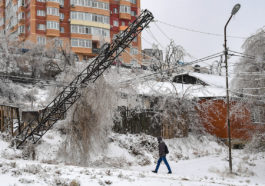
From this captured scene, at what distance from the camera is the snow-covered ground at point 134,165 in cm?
1008

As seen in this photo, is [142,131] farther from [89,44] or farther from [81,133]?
[89,44]

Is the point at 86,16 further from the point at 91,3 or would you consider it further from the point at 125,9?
the point at 125,9

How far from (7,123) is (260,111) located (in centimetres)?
1655

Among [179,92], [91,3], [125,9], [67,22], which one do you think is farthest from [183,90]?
[125,9]

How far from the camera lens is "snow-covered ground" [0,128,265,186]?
1008 cm

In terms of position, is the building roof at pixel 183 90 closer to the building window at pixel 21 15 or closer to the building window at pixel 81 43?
the building window at pixel 81 43

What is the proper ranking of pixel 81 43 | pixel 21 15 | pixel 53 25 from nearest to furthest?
A: pixel 53 25 → pixel 81 43 → pixel 21 15

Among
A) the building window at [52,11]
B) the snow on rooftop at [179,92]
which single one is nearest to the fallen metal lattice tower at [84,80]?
the snow on rooftop at [179,92]

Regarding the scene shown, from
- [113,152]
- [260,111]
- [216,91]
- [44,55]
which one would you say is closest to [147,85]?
[216,91]

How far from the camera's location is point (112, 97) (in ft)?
63.1

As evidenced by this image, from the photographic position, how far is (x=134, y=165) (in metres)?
20.0

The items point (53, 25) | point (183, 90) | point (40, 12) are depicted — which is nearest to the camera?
point (183, 90)

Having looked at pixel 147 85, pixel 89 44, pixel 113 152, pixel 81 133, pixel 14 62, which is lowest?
pixel 113 152

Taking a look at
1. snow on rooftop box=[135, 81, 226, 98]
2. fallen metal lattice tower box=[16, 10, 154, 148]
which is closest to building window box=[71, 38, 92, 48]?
snow on rooftop box=[135, 81, 226, 98]
